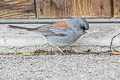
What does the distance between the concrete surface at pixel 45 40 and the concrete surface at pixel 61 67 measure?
11.0 inches

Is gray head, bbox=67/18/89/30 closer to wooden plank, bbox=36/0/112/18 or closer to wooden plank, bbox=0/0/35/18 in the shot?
wooden plank, bbox=36/0/112/18

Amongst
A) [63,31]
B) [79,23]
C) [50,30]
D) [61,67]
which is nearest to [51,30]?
[50,30]

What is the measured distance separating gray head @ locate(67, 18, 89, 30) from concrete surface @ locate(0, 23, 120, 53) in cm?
15

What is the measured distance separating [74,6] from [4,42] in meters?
1.08

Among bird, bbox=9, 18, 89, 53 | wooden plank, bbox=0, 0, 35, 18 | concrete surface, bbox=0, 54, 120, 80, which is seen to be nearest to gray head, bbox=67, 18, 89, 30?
bird, bbox=9, 18, 89, 53

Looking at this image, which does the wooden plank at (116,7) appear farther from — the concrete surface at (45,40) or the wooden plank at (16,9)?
the wooden plank at (16,9)

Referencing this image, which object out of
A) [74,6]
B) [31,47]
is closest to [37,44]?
[31,47]

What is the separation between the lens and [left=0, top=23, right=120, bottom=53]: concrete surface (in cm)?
491

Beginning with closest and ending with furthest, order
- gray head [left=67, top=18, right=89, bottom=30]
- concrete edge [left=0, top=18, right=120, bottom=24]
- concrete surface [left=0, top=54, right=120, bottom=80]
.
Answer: concrete surface [left=0, top=54, right=120, bottom=80], gray head [left=67, top=18, right=89, bottom=30], concrete edge [left=0, top=18, right=120, bottom=24]

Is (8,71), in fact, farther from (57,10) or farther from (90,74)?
(57,10)

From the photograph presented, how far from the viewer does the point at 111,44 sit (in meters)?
4.89

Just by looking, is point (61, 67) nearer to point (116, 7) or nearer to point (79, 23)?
point (79, 23)

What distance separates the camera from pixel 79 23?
16.0 ft

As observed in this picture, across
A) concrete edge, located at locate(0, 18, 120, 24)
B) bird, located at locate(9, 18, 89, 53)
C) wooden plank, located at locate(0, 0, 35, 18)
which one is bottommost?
bird, located at locate(9, 18, 89, 53)
